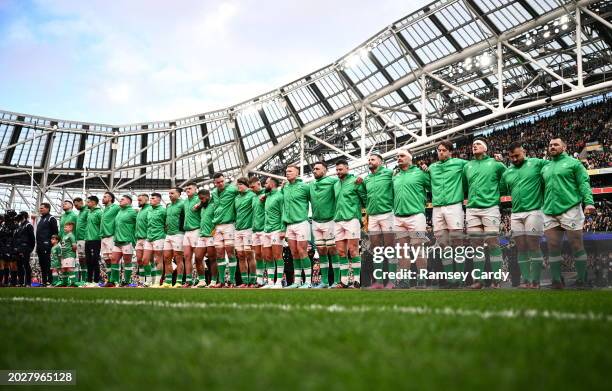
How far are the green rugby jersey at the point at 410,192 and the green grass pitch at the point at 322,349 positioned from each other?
457cm

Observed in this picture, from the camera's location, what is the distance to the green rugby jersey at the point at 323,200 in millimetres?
8602

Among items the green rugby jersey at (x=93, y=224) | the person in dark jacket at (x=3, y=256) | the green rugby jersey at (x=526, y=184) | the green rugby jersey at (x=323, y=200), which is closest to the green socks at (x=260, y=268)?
the green rugby jersey at (x=323, y=200)

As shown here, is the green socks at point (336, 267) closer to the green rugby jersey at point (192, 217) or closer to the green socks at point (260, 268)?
the green socks at point (260, 268)

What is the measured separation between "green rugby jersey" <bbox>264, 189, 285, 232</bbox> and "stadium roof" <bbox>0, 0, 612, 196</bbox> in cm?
1224

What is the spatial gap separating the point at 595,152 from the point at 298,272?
20.6m

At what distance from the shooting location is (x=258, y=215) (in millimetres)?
9617

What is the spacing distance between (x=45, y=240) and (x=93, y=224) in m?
1.34

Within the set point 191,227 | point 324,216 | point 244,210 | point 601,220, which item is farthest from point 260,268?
point 601,220

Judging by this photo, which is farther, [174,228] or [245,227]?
[174,228]

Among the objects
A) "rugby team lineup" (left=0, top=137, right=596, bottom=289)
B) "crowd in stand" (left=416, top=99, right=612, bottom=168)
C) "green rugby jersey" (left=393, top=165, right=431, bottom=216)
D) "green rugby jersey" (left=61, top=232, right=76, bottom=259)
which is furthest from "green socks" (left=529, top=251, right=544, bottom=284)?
"crowd in stand" (left=416, top=99, right=612, bottom=168)

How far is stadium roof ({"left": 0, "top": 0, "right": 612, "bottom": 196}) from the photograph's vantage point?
19.8 m

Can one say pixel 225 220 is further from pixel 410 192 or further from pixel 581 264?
pixel 581 264

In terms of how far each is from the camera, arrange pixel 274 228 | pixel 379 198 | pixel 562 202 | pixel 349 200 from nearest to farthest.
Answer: pixel 562 202 → pixel 379 198 → pixel 349 200 → pixel 274 228

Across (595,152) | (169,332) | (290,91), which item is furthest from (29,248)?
(595,152)
